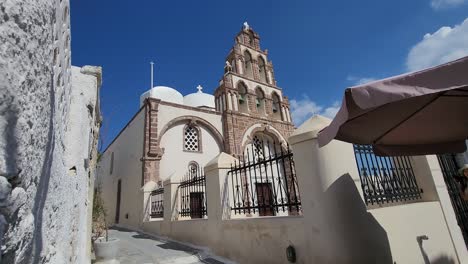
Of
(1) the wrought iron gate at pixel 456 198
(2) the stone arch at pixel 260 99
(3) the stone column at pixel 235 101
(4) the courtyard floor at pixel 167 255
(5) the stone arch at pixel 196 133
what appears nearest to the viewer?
(1) the wrought iron gate at pixel 456 198

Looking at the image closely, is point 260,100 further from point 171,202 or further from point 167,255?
point 167,255

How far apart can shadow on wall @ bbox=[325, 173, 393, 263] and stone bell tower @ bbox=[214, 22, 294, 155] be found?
11.2m

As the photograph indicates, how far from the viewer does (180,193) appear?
26.5 feet

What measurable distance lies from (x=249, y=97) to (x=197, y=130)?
4609 millimetres

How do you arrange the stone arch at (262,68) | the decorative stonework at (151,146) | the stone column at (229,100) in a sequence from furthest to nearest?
the stone arch at (262,68) < the stone column at (229,100) < the decorative stonework at (151,146)

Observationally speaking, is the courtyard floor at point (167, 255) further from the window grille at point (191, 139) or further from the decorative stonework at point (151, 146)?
the window grille at point (191, 139)

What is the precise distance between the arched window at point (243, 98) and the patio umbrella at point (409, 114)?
42.3ft

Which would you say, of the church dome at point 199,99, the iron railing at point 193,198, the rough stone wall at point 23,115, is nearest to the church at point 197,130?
the church dome at point 199,99

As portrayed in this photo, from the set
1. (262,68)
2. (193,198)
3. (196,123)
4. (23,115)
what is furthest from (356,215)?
(262,68)

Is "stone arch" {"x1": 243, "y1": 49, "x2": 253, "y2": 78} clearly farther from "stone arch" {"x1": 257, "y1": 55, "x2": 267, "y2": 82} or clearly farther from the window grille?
the window grille

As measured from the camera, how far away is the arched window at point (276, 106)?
59.6 ft

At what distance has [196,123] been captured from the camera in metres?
14.1

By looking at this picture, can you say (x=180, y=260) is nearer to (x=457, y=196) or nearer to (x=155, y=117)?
(x=457, y=196)

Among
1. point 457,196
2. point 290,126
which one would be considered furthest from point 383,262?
point 290,126
